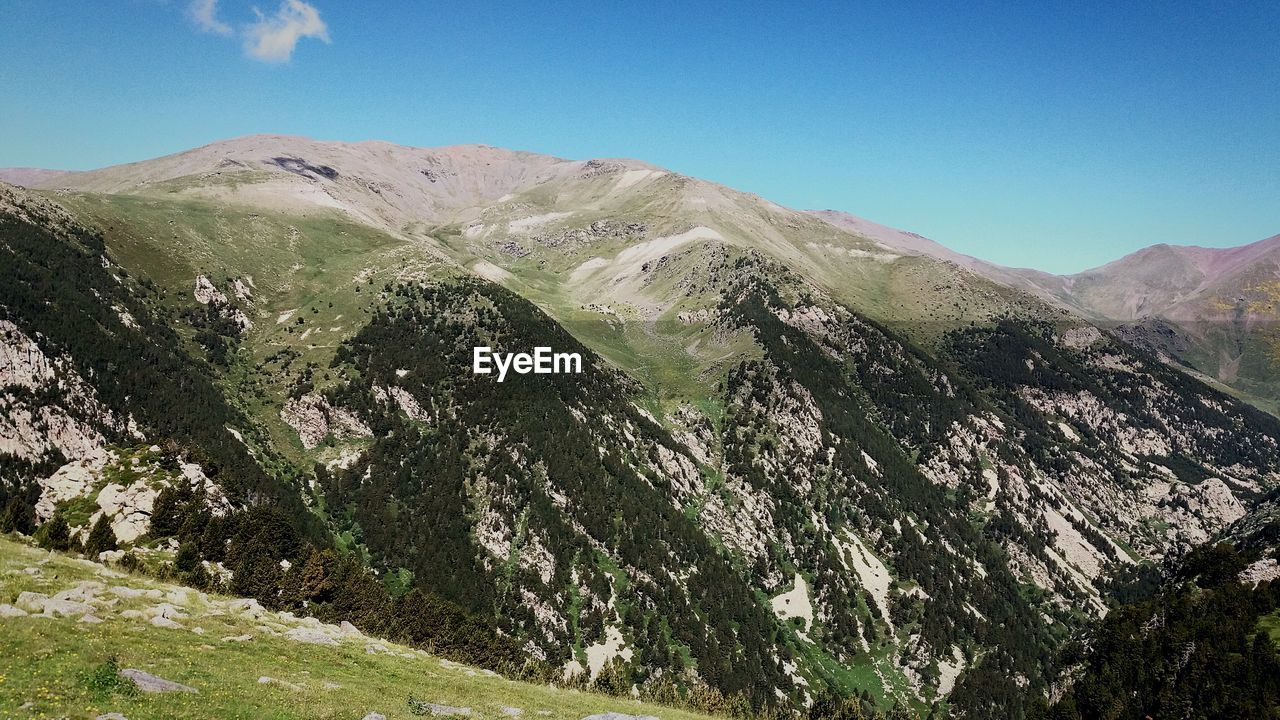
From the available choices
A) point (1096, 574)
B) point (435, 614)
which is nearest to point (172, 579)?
point (435, 614)

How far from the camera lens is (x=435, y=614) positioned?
75.2 metres

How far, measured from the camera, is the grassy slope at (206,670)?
21.1m

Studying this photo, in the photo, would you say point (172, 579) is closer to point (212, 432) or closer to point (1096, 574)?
point (212, 432)

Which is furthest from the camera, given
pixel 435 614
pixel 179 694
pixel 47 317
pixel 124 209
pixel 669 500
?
pixel 124 209

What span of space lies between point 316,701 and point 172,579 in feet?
94.9

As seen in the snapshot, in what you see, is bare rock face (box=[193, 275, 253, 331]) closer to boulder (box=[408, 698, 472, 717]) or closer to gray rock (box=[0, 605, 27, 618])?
gray rock (box=[0, 605, 27, 618])

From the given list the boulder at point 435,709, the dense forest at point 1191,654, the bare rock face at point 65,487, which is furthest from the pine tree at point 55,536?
the dense forest at point 1191,654

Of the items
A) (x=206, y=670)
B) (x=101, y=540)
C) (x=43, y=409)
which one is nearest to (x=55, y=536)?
(x=101, y=540)

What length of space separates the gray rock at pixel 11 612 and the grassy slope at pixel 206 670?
2.31 feet

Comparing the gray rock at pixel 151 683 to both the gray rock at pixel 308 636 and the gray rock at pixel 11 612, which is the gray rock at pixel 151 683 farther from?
the gray rock at pixel 308 636

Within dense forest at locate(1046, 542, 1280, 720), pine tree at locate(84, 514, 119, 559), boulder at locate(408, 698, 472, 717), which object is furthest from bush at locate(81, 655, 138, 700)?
dense forest at locate(1046, 542, 1280, 720)

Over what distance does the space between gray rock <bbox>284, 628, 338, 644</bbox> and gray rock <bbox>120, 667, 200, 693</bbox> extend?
13.7 metres

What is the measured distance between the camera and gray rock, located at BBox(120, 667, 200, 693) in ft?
74.1

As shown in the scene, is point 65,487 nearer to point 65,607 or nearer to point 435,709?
point 65,607
